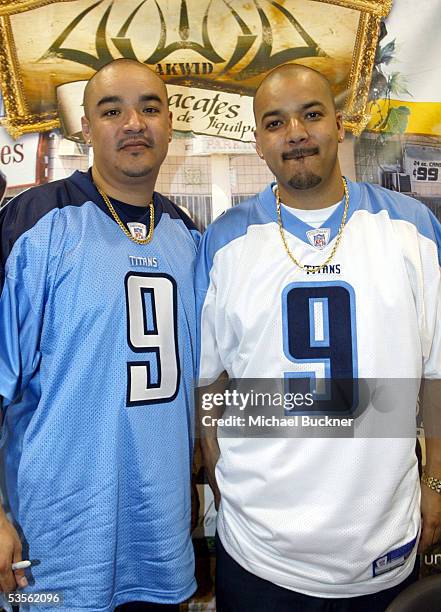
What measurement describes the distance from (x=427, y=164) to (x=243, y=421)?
885 mm

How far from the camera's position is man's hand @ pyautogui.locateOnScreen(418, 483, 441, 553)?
1124mm

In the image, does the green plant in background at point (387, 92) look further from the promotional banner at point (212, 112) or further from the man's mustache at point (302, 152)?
the man's mustache at point (302, 152)

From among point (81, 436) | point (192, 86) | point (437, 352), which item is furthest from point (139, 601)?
point (192, 86)

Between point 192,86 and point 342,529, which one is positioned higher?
point 192,86

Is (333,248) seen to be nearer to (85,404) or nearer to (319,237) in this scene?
(319,237)

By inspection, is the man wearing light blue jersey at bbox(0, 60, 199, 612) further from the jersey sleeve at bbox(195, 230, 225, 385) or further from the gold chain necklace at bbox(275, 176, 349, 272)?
the gold chain necklace at bbox(275, 176, 349, 272)

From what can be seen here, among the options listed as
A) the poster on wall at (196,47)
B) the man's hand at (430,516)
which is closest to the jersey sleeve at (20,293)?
the poster on wall at (196,47)

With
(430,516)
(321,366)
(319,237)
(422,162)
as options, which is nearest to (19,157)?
(319,237)

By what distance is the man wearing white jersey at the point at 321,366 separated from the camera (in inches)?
39.9

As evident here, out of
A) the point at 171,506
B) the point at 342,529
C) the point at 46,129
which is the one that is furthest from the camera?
the point at 46,129

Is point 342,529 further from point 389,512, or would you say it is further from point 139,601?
point 139,601

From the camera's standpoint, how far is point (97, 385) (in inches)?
41.2

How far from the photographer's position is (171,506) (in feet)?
3.63

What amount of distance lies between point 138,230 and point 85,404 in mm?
370
